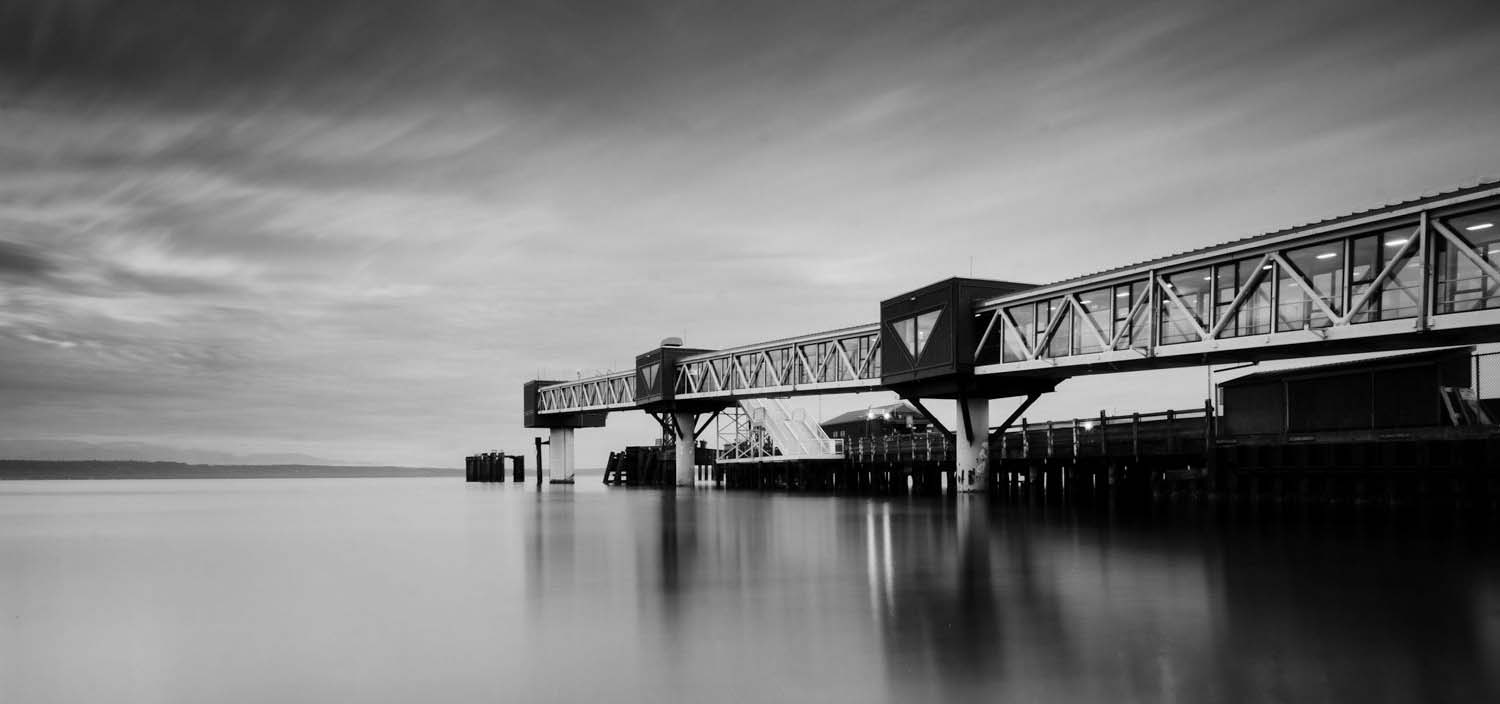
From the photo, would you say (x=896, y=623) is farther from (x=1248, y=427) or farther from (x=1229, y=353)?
(x=1248, y=427)

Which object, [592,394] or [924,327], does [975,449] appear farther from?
[592,394]

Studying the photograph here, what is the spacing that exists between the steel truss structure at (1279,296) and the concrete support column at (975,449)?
11.9 feet

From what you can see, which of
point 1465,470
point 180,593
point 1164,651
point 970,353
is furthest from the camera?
point 970,353

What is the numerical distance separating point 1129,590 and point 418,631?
8.01 metres

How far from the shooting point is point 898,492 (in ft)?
146

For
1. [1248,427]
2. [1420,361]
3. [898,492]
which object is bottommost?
[898,492]

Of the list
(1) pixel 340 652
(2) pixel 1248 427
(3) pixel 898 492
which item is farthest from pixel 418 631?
(3) pixel 898 492

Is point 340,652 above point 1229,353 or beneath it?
beneath

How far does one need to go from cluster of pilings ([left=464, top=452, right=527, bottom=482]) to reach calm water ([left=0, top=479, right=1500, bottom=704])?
247ft

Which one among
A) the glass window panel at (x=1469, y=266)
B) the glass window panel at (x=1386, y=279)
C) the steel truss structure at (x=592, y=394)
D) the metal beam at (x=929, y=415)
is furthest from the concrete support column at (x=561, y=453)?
the glass window panel at (x=1469, y=266)

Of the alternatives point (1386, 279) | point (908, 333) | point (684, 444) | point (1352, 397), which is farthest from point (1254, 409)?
point (684, 444)

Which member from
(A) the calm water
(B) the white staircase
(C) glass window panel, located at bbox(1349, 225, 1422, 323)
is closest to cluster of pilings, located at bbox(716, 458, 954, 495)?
(B) the white staircase

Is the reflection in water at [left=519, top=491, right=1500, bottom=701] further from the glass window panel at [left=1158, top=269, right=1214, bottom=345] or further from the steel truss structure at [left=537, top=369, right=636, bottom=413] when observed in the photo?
the steel truss structure at [left=537, top=369, right=636, bottom=413]

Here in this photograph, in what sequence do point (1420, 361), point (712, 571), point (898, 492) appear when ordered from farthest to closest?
point (898, 492), point (1420, 361), point (712, 571)
